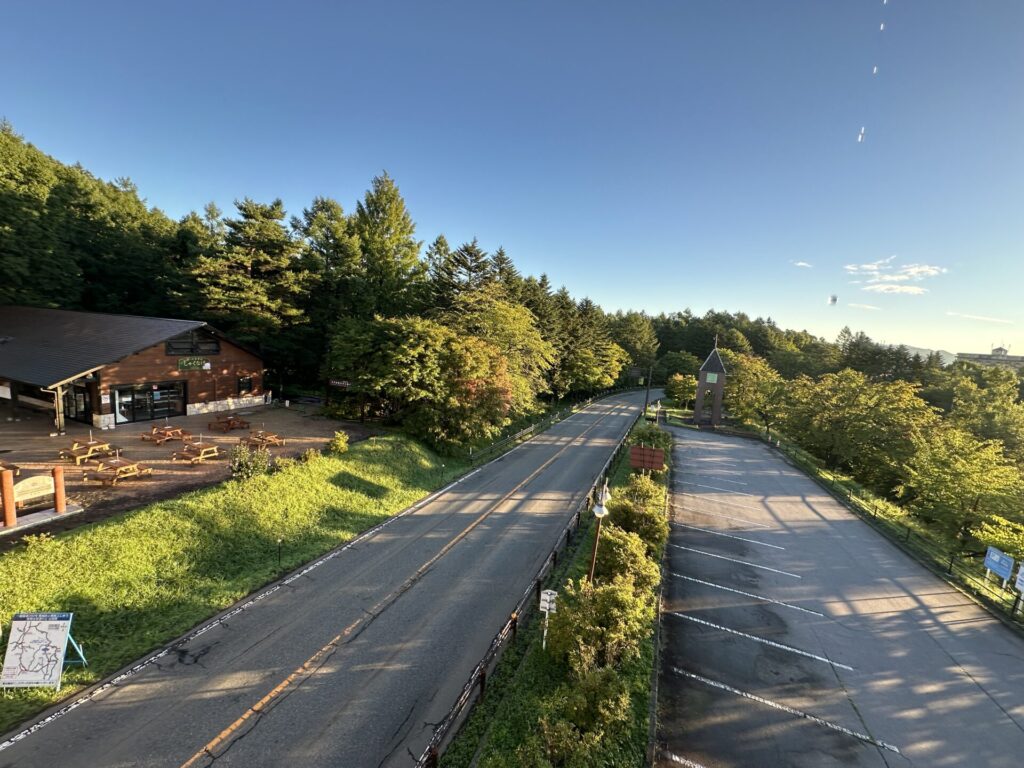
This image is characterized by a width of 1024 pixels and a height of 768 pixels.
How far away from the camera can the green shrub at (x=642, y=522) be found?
13.9 metres

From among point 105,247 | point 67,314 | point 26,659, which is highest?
point 105,247

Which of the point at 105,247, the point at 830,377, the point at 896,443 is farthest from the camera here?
the point at 830,377

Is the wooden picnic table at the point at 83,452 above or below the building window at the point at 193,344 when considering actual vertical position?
below

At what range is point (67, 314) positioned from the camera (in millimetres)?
27844

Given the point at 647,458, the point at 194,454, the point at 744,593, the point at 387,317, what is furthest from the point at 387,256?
the point at 744,593

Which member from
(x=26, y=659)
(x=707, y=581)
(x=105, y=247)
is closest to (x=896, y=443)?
(x=707, y=581)

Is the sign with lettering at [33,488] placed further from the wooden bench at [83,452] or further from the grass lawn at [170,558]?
the wooden bench at [83,452]

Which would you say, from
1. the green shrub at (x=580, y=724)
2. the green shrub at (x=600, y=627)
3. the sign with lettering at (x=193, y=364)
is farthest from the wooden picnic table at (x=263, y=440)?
the green shrub at (x=580, y=724)

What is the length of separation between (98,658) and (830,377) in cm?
5230

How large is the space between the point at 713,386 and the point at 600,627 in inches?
1720

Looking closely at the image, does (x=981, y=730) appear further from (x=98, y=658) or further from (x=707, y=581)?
(x=98, y=658)

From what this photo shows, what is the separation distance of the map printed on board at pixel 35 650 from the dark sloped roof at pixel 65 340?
1613 centimetres

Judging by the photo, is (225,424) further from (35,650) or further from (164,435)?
(35,650)

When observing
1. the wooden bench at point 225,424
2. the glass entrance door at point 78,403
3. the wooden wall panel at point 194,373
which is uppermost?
the wooden wall panel at point 194,373
